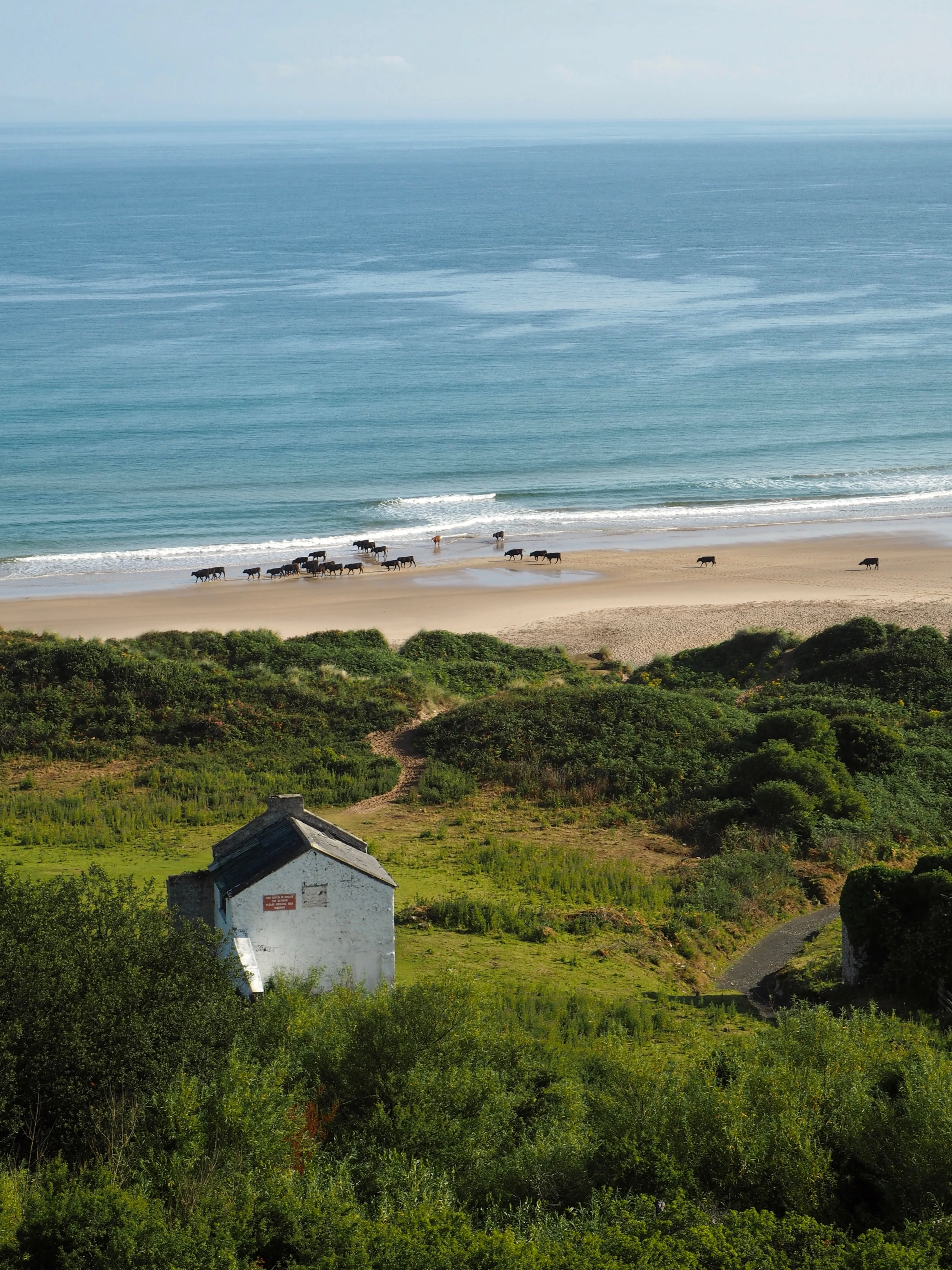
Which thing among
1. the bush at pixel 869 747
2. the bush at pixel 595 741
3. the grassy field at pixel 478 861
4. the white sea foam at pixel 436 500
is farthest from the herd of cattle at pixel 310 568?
the bush at pixel 869 747

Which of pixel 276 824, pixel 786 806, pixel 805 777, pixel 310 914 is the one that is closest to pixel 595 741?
→ pixel 805 777

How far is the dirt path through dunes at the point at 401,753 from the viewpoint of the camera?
109 feet

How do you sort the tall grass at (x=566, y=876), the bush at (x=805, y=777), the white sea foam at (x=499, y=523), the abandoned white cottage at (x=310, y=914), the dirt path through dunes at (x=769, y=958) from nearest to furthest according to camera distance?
the abandoned white cottage at (x=310, y=914) → the dirt path through dunes at (x=769, y=958) → the tall grass at (x=566, y=876) → the bush at (x=805, y=777) → the white sea foam at (x=499, y=523)

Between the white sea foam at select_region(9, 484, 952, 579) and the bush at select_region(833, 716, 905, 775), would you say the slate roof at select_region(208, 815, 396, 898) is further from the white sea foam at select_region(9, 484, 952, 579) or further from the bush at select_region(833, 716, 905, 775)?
the white sea foam at select_region(9, 484, 952, 579)

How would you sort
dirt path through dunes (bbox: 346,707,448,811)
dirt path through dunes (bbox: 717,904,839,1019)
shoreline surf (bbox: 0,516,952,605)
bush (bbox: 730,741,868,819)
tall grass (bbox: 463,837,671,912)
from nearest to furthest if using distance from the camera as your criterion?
dirt path through dunes (bbox: 717,904,839,1019), tall grass (bbox: 463,837,671,912), bush (bbox: 730,741,868,819), dirt path through dunes (bbox: 346,707,448,811), shoreline surf (bbox: 0,516,952,605)

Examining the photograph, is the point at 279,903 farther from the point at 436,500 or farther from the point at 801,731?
the point at 436,500

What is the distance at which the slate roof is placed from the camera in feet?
67.6

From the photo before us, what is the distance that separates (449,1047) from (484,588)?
138 ft

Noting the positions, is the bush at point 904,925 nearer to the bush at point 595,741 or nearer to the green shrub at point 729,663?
the bush at point 595,741

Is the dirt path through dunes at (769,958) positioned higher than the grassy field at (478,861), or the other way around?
the grassy field at (478,861)

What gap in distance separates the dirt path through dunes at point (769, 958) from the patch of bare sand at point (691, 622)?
2031 cm

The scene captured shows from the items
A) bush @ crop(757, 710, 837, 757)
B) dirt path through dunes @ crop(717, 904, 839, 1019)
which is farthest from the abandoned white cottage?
bush @ crop(757, 710, 837, 757)

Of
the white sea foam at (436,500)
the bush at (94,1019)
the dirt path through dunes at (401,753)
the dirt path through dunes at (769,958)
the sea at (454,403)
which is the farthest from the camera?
the white sea foam at (436,500)

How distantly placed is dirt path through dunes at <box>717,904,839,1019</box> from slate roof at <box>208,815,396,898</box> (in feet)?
23.8
